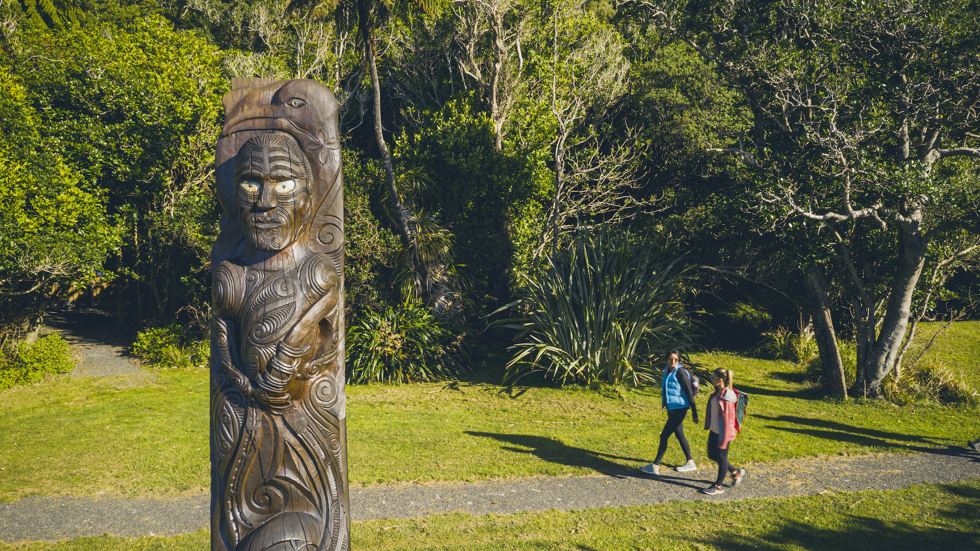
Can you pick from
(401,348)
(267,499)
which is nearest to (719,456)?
(267,499)

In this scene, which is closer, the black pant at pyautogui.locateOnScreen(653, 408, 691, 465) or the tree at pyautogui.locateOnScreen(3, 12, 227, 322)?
the black pant at pyautogui.locateOnScreen(653, 408, 691, 465)

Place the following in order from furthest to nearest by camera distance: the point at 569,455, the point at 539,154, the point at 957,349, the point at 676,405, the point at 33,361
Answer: the point at 539,154, the point at 957,349, the point at 33,361, the point at 569,455, the point at 676,405

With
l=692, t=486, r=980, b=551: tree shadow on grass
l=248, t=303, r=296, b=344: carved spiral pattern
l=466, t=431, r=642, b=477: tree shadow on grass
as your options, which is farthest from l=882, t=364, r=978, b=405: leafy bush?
l=248, t=303, r=296, b=344: carved spiral pattern

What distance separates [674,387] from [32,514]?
7.36m

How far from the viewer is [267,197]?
12.8 ft

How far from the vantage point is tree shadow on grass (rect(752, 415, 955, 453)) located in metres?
8.94

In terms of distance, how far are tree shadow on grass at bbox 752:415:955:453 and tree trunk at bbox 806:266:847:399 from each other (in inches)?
69.5

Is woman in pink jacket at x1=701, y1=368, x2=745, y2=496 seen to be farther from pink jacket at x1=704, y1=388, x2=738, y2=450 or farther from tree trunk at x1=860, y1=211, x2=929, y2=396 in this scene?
tree trunk at x1=860, y1=211, x2=929, y2=396

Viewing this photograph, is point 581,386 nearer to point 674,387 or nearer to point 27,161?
point 674,387

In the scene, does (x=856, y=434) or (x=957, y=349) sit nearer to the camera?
(x=856, y=434)

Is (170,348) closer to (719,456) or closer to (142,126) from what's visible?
(142,126)

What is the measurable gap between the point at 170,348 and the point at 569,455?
33.1ft

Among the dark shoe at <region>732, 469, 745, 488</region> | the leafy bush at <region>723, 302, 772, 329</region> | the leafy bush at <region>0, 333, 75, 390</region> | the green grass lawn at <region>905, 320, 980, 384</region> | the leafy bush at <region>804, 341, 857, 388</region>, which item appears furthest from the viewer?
the leafy bush at <region>723, 302, 772, 329</region>

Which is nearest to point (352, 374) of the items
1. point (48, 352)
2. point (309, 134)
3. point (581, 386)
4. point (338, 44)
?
point (581, 386)
